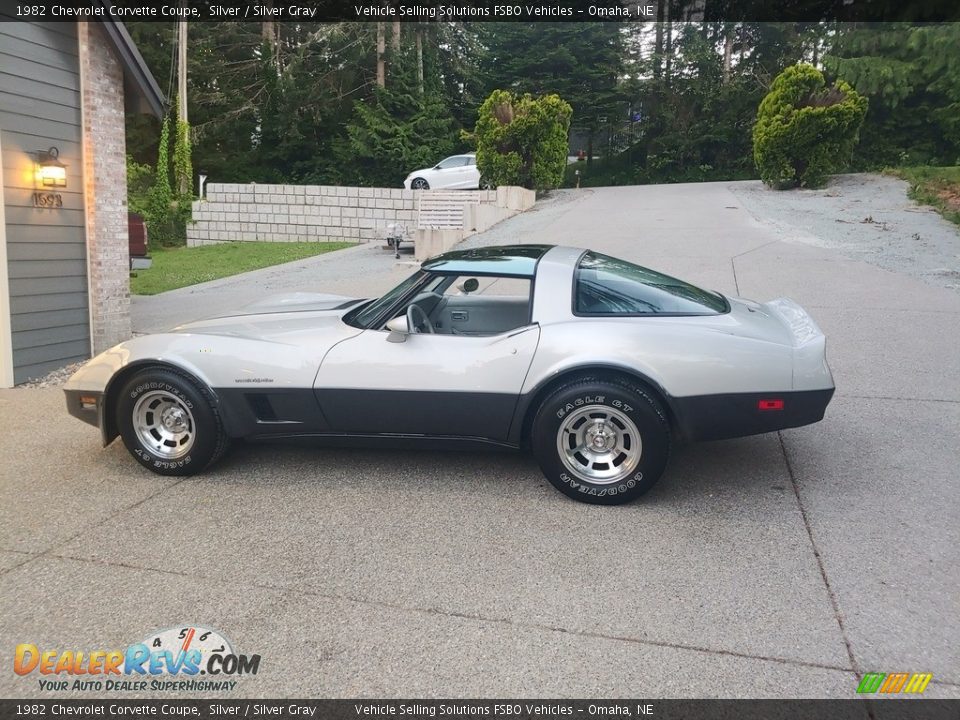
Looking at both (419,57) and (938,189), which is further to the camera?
(419,57)

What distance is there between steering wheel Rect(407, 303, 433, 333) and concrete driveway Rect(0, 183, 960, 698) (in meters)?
0.90

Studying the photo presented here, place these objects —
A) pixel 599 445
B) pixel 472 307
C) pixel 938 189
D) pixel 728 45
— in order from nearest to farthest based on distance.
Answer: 1. pixel 599 445
2. pixel 472 307
3. pixel 938 189
4. pixel 728 45

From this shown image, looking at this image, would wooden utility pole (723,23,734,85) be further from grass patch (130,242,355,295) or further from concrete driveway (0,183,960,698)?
concrete driveway (0,183,960,698)

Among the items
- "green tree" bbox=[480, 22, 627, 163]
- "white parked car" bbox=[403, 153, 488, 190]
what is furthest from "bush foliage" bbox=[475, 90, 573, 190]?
"green tree" bbox=[480, 22, 627, 163]

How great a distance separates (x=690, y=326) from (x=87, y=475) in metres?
3.65

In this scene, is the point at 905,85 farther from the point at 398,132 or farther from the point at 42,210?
the point at 42,210

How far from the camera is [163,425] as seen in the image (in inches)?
183

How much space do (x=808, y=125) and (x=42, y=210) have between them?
17.5m

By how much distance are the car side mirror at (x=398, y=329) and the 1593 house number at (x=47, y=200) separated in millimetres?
4713

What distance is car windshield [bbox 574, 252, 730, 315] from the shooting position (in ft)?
14.3

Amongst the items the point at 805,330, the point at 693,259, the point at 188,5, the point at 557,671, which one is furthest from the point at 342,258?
the point at 188,5

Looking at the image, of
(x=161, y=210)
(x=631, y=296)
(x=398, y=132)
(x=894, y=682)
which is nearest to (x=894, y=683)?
(x=894, y=682)

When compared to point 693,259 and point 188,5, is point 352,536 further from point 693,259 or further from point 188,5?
point 188,5

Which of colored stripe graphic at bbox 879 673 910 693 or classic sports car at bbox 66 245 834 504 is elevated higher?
classic sports car at bbox 66 245 834 504
